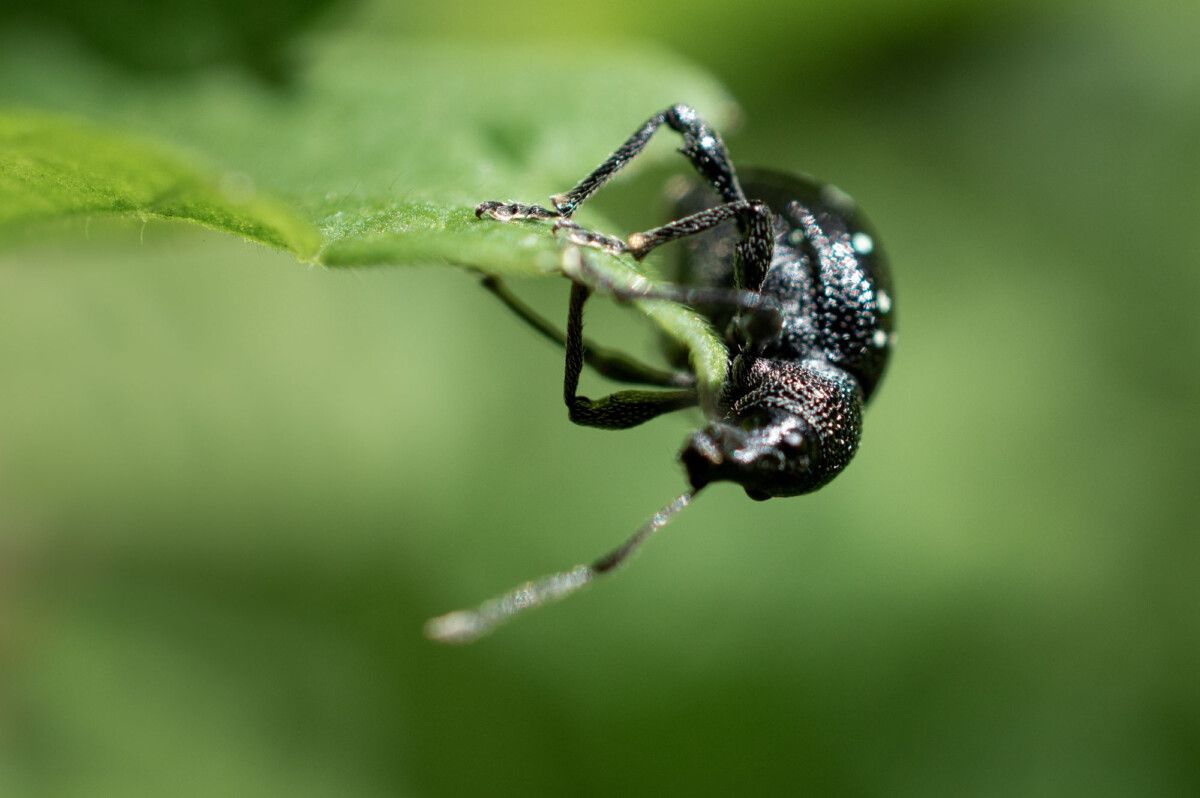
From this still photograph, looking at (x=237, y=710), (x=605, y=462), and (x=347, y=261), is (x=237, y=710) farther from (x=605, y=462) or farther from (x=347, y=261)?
(x=347, y=261)

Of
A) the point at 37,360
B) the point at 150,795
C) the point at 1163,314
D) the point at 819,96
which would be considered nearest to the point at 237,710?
the point at 150,795

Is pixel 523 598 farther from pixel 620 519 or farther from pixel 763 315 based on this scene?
pixel 620 519

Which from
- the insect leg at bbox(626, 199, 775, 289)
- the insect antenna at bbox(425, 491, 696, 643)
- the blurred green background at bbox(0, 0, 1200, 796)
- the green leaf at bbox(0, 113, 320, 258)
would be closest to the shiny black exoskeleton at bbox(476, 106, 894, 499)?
the insect leg at bbox(626, 199, 775, 289)

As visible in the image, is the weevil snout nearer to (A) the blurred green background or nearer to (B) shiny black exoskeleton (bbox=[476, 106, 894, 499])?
(B) shiny black exoskeleton (bbox=[476, 106, 894, 499])

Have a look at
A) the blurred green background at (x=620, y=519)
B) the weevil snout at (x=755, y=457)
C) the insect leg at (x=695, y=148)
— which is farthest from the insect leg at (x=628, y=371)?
the blurred green background at (x=620, y=519)

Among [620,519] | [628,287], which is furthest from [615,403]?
[620,519]

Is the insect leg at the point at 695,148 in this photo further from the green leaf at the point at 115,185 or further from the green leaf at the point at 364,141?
the green leaf at the point at 115,185

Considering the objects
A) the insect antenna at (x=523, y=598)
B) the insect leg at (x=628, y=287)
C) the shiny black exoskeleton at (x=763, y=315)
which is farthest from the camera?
the shiny black exoskeleton at (x=763, y=315)
